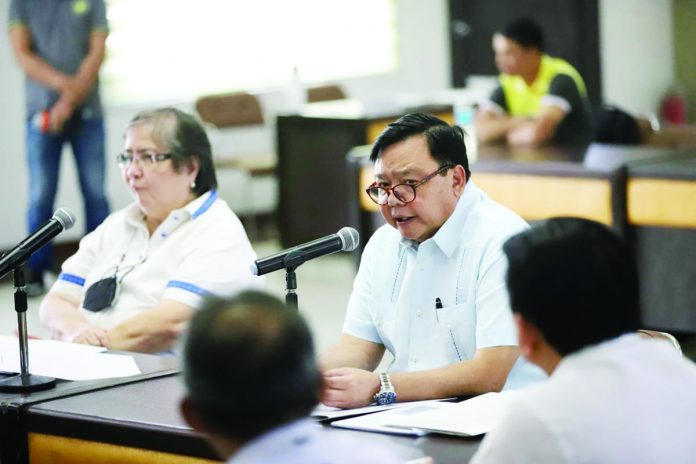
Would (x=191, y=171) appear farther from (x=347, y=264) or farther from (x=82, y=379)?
(x=347, y=264)

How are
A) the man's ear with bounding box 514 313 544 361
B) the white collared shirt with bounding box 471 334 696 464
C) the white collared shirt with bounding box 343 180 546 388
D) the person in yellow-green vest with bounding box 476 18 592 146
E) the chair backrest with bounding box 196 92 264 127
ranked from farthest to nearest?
the chair backrest with bounding box 196 92 264 127, the person in yellow-green vest with bounding box 476 18 592 146, the white collared shirt with bounding box 343 180 546 388, the man's ear with bounding box 514 313 544 361, the white collared shirt with bounding box 471 334 696 464

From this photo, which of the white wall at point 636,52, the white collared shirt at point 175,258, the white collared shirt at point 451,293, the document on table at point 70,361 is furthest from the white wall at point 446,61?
the white collared shirt at point 451,293

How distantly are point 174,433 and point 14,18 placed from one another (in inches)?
177

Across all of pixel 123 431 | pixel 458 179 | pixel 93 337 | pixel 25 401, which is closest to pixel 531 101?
pixel 93 337

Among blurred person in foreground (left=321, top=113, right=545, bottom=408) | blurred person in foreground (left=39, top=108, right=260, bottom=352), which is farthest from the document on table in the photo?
blurred person in foreground (left=321, top=113, right=545, bottom=408)

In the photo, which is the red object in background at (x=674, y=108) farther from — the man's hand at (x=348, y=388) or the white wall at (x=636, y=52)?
the man's hand at (x=348, y=388)

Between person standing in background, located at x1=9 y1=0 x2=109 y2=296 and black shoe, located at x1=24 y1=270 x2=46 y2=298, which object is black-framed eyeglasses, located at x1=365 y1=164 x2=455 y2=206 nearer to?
person standing in background, located at x1=9 y1=0 x2=109 y2=296

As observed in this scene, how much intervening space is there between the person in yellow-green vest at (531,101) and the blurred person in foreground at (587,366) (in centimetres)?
435

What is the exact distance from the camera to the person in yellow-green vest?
19.8 feet

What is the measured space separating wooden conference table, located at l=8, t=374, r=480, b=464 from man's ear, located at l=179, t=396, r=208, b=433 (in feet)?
2.33

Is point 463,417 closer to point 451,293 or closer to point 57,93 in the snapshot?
point 451,293

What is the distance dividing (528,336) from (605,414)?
0.16 m

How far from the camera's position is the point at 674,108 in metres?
10.1

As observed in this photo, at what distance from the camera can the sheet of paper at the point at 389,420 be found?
2.17m
